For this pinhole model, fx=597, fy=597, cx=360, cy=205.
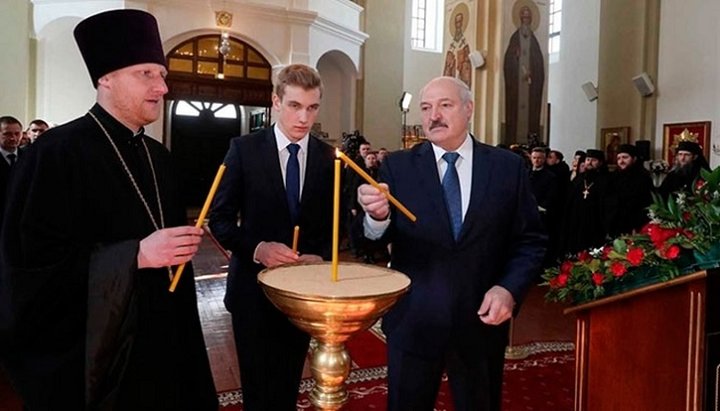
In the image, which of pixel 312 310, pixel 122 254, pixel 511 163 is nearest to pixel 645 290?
pixel 511 163

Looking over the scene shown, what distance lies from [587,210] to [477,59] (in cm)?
667

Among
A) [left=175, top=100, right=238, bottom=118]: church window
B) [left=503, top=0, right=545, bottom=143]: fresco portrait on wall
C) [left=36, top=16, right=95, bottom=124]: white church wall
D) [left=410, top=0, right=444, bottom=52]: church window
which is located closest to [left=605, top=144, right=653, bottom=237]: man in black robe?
[left=503, top=0, right=545, bottom=143]: fresco portrait on wall

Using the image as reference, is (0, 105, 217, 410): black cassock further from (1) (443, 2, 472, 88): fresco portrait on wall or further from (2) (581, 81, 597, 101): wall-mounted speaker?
(2) (581, 81, 597, 101): wall-mounted speaker

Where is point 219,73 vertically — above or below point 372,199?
above

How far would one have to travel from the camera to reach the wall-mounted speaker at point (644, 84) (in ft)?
43.0

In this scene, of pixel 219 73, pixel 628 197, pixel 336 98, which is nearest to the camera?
pixel 628 197

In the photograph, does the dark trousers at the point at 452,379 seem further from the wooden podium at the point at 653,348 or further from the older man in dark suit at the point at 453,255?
the wooden podium at the point at 653,348

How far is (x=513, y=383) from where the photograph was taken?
398 cm

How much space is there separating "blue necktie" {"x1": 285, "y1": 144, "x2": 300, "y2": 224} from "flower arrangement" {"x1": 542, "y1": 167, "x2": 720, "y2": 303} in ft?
3.91

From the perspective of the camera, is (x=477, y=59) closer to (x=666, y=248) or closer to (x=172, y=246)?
(x=666, y=248)

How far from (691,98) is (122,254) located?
43.3 feet

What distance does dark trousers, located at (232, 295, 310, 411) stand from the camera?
88.5 inches

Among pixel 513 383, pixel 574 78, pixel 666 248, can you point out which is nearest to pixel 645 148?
pixel 574 78

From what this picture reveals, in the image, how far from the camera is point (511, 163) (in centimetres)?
216
